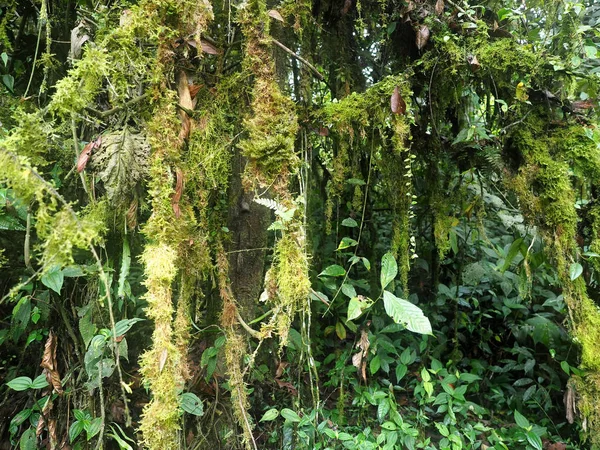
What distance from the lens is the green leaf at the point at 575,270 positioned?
44.4 inches

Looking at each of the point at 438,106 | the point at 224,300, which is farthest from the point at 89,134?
the point at 438,106

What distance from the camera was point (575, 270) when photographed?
113cm

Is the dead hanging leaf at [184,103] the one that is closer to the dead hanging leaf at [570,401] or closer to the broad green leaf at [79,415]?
the broad green leaf at [79,415]

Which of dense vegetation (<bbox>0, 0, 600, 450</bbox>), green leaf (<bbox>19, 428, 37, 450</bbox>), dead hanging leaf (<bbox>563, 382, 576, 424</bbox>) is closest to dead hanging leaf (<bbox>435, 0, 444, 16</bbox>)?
dense vegetation (<bbox>0, 0, 600, 450</bbox>)

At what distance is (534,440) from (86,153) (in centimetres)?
202

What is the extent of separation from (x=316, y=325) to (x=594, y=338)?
4.04ft

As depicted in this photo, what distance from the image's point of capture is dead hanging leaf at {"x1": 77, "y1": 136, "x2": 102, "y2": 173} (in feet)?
3.12

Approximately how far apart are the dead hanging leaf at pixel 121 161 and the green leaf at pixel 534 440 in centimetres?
188

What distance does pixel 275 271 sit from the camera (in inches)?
41.9

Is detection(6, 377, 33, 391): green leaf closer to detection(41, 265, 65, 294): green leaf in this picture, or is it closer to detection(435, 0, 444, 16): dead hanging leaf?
detection(41, 265, 65, 294): green leaf

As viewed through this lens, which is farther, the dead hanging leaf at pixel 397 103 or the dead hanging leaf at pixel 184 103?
the dead hanging leaf at pixel 397 103

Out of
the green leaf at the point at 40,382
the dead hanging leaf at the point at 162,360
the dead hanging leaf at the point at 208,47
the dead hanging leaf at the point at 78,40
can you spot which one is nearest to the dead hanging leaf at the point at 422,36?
the dead hanging leaf at the point at 208,47

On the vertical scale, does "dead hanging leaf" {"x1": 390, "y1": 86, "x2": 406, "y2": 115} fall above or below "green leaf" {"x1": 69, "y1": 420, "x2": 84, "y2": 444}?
above

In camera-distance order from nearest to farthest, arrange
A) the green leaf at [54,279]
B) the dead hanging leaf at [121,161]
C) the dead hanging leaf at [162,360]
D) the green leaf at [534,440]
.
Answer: the dead hanging leaf at [162,360] < the dead hanging leaf at [121,161] < the green leaf at [54,279] < the green leaf at [534,440]
